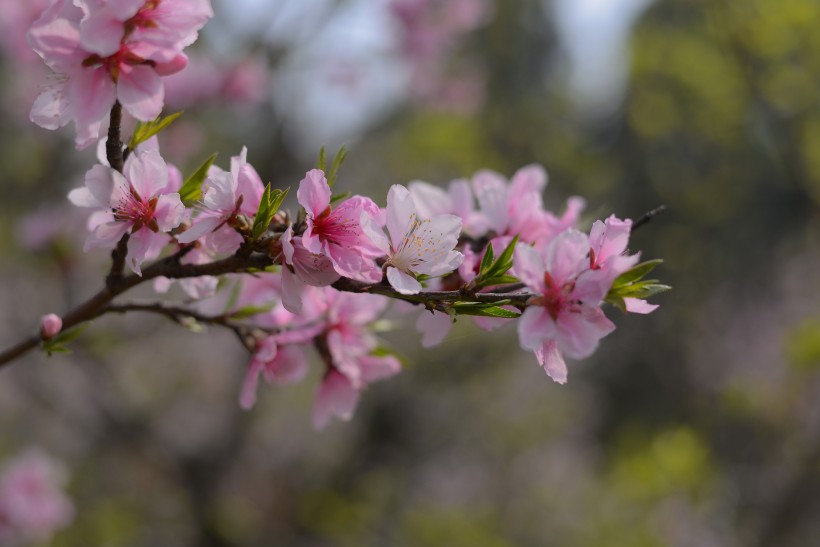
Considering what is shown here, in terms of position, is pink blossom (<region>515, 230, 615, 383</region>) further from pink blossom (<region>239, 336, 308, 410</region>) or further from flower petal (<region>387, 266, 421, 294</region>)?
pink blossom (<region>239, 336, 308, 410</region>)

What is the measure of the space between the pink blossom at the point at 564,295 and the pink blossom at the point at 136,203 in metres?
0.45

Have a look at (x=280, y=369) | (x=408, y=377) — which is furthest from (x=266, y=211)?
(x=408, y=377)

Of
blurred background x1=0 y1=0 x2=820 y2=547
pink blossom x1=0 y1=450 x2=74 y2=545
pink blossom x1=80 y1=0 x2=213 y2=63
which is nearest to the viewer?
pink blossom x1=80 y1=0 x2=213 y2=63

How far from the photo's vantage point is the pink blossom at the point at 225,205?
926 mm

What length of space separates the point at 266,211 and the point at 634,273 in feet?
1.55

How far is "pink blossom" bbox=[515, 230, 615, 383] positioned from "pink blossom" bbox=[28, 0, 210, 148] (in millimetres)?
502

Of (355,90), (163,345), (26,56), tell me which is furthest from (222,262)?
(163,345)

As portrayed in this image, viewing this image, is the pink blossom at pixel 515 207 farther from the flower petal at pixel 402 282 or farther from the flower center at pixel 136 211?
the flower center at pixel 136 211

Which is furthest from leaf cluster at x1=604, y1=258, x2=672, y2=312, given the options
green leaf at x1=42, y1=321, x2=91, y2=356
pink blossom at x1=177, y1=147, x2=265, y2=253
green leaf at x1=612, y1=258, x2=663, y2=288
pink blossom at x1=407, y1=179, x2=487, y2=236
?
green leaf at x1=42, y1=321, x2=91, y2=356

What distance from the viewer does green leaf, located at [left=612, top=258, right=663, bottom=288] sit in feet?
3.02

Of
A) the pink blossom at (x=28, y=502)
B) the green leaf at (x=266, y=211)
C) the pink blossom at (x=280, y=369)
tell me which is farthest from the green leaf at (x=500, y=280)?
the pink blossom at (x=28, y=502)

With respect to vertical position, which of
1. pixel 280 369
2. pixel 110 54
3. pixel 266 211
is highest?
pixel 110 54

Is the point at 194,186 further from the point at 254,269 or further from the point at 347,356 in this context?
the point at 347,356

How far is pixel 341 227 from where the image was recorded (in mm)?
939
